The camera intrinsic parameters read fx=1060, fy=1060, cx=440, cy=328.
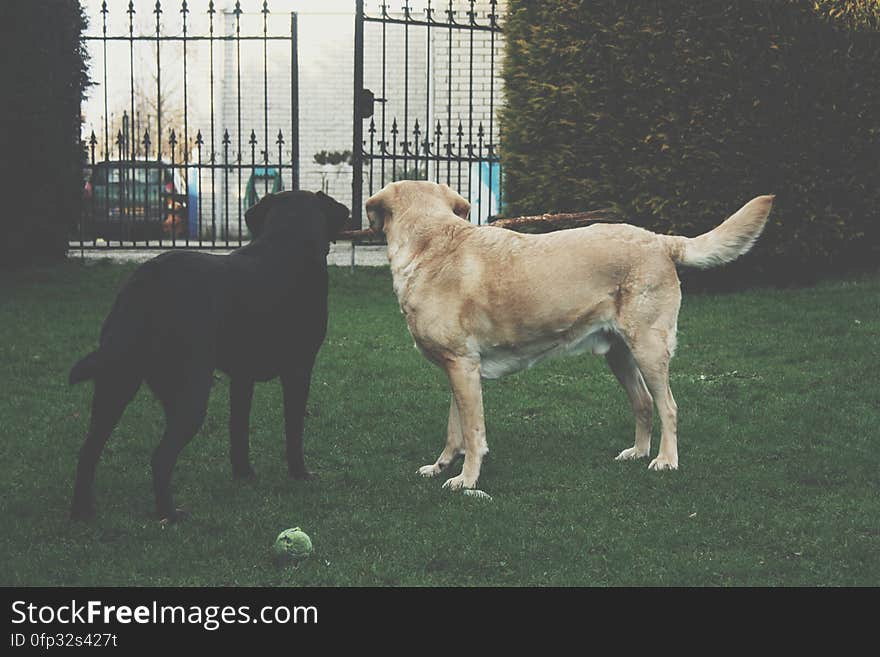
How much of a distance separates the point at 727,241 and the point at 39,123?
24.0 ft

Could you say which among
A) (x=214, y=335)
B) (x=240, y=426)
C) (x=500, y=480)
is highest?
(x=214, y=335)

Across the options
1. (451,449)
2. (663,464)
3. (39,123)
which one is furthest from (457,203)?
(39,123)

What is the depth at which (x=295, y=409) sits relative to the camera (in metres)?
5.00

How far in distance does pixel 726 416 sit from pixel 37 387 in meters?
4.29

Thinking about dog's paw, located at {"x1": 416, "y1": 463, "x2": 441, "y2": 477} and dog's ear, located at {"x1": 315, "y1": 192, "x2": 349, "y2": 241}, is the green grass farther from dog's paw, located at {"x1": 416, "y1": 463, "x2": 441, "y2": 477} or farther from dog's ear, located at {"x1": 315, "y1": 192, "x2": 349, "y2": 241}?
dog's ear, located at {"x1": 315, "y1": 192, "x2": 349, "y2": 241}

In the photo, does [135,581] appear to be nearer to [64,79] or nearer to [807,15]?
[807,15]

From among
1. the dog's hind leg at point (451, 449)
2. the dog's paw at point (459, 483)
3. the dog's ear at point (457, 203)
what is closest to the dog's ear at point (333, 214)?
the dog's ear at point (457, 203)

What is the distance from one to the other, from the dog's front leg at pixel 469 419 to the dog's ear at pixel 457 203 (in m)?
0.82

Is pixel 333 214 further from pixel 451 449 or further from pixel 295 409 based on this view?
pixel 451 449

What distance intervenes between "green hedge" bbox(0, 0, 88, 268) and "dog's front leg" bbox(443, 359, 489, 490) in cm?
668

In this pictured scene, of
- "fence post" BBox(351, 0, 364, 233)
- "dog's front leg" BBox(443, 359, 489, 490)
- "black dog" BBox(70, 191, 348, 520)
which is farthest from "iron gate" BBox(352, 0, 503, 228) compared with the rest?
"dog's front leg" BBox(443, 359, 489, 490)

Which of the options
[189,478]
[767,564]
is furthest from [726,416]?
[189,478]

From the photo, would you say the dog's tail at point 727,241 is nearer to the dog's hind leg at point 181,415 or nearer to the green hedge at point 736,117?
the dog's hind leg at point 181,415

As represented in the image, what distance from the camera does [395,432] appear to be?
19.6 feet
